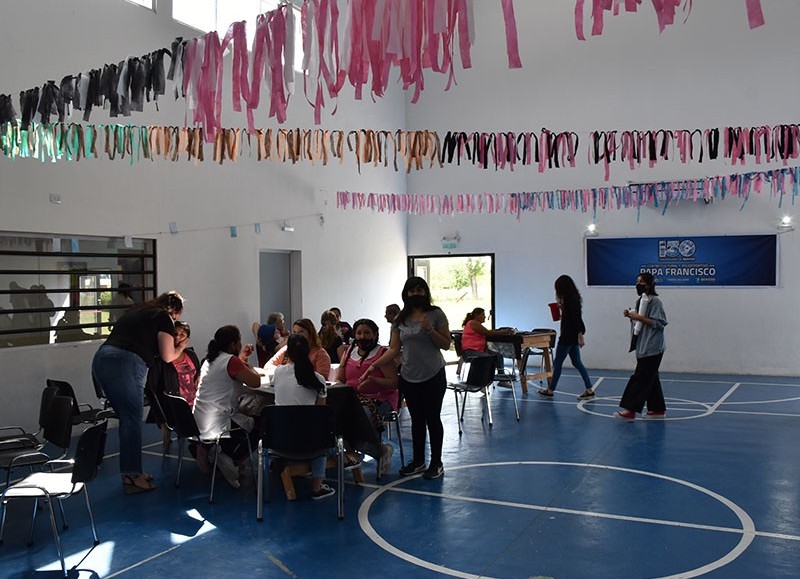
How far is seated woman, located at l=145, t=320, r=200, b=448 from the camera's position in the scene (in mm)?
5734

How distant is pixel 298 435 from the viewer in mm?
4461

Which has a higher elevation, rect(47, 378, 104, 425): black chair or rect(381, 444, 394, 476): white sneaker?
rect(47, 378, 104, 425): black chair

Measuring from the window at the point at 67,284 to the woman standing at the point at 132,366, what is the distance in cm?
250

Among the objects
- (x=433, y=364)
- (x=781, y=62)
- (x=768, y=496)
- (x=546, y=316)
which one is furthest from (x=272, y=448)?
(x=781, y=62)

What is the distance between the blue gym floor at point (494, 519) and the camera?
370cm

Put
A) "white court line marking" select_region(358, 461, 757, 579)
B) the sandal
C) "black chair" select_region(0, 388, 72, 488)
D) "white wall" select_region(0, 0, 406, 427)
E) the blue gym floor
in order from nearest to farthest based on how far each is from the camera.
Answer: "white court line marking" select_region(358, 461, 757, 579) → the blue gym floor → "black chair" select_region(0, 388, 72, 488) → the sandal → "white wall" select_region(0, 0, 406, 427)

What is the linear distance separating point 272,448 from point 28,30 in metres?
5.38

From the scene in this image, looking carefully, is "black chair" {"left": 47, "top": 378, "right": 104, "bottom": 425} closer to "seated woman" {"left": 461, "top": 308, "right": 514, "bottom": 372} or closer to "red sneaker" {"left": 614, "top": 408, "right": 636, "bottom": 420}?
"seated woman" {"left": 461, "top": 308, "right": 514, "bottom": 372}

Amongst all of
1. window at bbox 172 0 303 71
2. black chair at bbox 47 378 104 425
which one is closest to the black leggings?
black chair at bbox 47 378 104 425

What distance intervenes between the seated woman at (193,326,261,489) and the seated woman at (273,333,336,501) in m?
0.35

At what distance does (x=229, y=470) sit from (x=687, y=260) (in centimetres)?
919

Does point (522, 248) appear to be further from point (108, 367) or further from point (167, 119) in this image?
point (108, 367)

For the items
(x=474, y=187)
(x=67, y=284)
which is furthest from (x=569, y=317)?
(x=67, y=284)

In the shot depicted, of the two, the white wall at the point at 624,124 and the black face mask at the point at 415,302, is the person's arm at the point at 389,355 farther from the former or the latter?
the white wall at the point at 624,124
